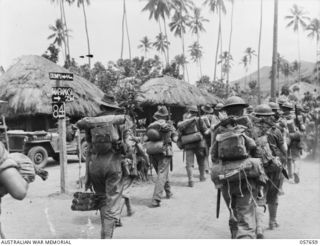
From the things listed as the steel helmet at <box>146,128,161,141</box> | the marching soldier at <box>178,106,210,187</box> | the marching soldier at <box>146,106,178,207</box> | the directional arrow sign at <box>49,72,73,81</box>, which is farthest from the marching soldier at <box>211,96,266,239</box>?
the marching soldier at <box>178,106,210,187</box>

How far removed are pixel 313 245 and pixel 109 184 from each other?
8.10ft

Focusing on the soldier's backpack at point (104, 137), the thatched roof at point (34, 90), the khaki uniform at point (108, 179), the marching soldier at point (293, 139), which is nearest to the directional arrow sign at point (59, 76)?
the khaki uniform at point (108, 179)

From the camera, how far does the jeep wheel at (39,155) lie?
13.1 m

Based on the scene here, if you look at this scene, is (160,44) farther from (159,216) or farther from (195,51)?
(159,216)

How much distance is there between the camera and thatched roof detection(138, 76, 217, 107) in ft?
85.6

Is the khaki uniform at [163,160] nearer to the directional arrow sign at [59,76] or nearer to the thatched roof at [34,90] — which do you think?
the directional arrow sign at [59,76]

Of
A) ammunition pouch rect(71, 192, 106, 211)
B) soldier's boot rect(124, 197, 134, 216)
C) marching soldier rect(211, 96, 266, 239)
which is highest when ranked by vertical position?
marching soldier rect(211, 96, 266, 239)

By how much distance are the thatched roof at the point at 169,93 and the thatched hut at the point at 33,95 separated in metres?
7.47

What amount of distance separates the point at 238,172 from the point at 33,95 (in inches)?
519

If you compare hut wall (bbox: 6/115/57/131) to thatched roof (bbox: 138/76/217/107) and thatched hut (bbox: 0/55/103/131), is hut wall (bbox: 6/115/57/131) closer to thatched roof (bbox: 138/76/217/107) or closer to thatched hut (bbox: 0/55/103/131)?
thatched hut (bbox: 0/55/103/131)

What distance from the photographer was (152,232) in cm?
602

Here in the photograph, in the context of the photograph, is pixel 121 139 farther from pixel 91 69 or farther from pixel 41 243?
pixel 91 69

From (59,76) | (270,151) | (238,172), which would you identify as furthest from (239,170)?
(59,76)

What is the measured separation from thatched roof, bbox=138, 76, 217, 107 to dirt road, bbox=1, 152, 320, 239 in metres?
16.6
